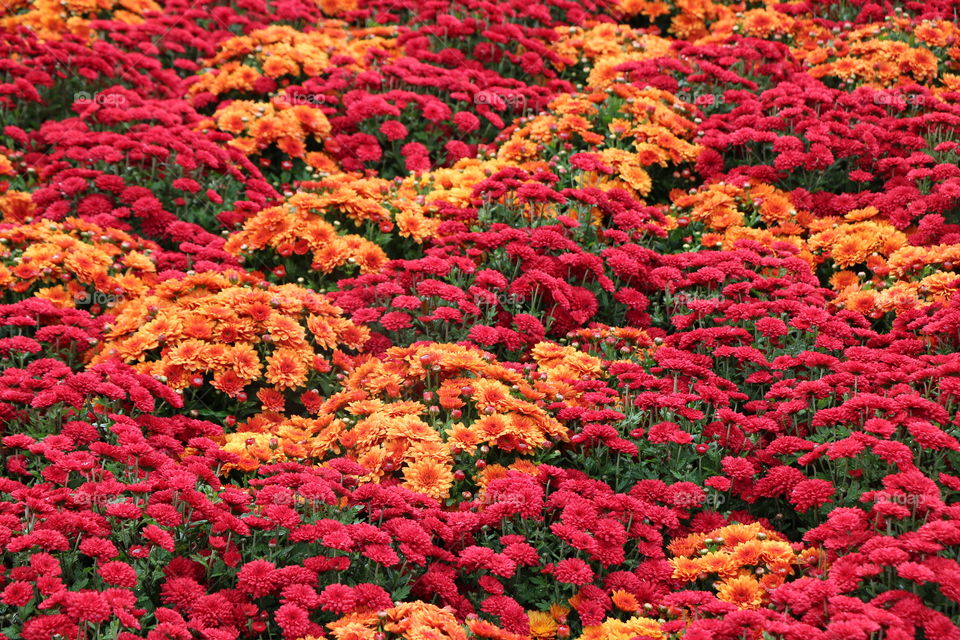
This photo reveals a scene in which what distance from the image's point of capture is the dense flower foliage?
4.57m

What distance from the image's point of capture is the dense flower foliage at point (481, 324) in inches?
180

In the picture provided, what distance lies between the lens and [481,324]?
651 cm
